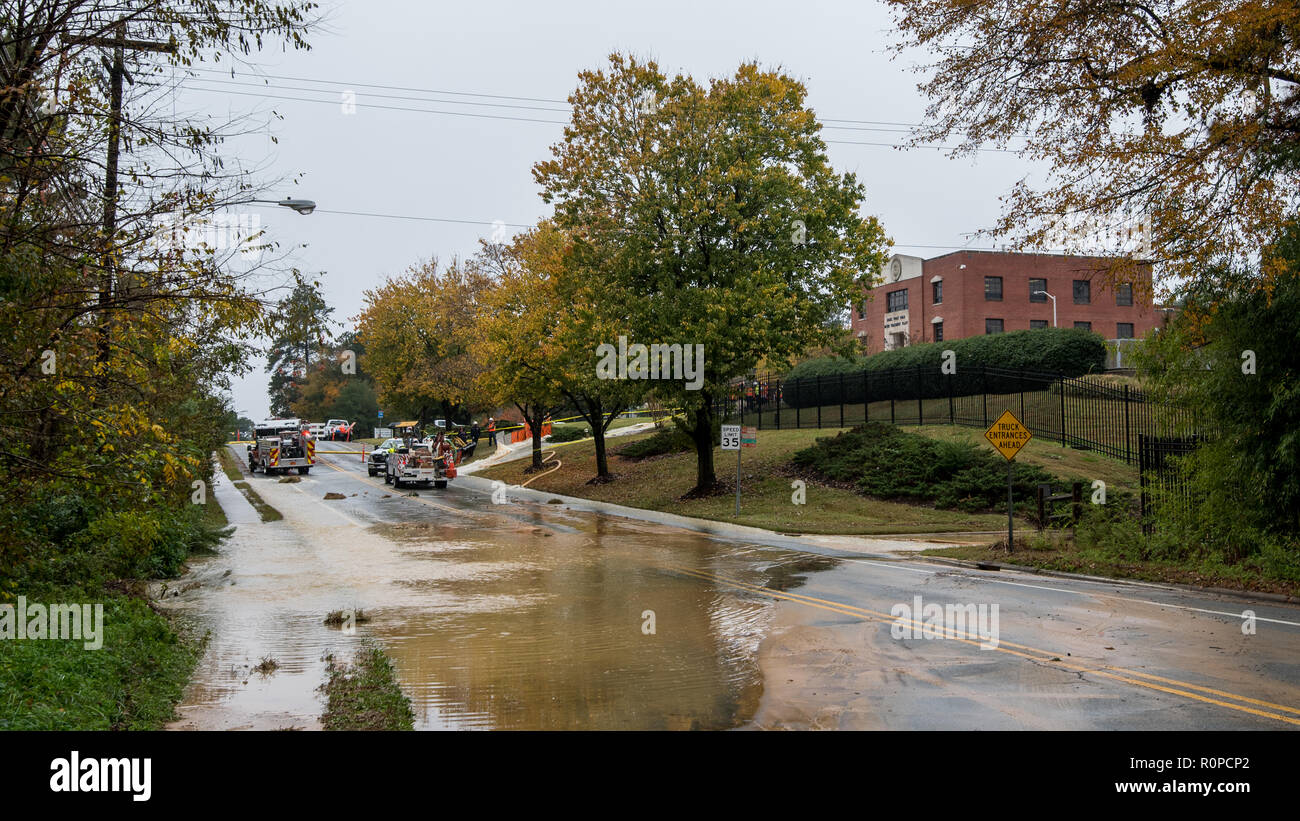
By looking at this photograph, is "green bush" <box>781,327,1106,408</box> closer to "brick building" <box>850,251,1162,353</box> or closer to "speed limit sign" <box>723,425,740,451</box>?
"speed limit sign" <box>723,425,740,451</box>

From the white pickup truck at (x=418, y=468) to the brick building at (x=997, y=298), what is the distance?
100 feet

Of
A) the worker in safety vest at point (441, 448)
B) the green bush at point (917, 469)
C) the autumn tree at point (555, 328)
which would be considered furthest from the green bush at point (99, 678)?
the worker in safety vest at point (441, 448)

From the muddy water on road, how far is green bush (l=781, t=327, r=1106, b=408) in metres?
19.1

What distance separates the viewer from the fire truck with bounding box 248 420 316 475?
47594mm

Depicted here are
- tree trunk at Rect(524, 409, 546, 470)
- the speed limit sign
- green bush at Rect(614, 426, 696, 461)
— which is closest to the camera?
the speed limit sign

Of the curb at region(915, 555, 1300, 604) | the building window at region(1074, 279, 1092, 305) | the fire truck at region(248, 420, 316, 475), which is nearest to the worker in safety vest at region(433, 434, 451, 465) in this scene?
the fire truck at region(248, 420, 316, 475)

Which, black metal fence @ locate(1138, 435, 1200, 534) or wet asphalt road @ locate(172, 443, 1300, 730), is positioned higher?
black metal fence @ locate(1138, 435, 1200, 534)

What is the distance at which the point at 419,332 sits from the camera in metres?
58.6

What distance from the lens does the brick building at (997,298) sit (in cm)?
5822

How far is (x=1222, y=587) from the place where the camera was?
13.8 metres
